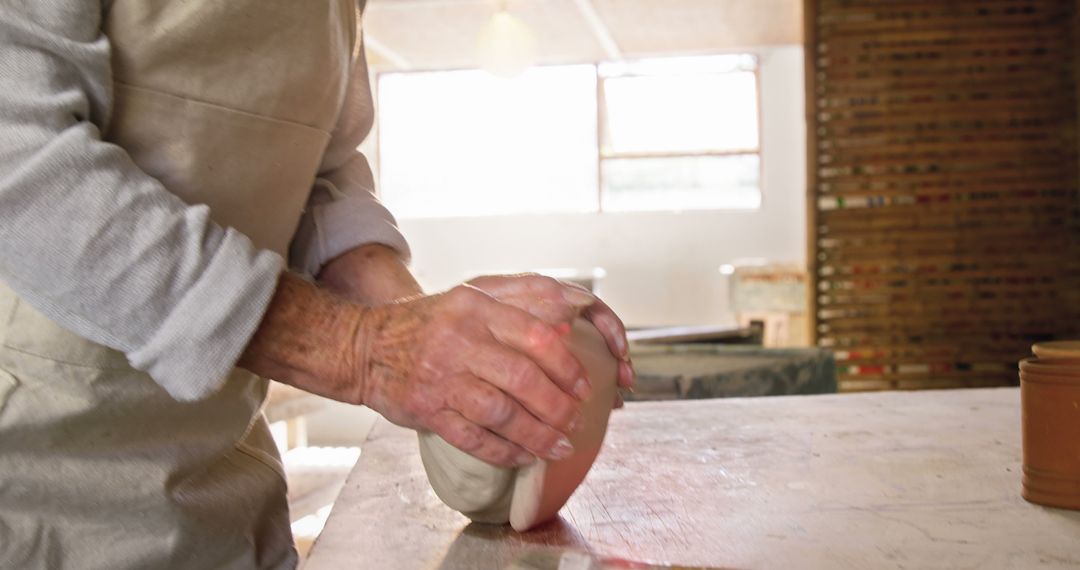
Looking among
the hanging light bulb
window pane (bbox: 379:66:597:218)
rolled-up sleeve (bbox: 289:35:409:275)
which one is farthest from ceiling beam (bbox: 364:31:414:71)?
rolled-up sleeve (bbox: 289:35:409:275)

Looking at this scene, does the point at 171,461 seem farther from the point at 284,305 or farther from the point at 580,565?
the point at 580,565

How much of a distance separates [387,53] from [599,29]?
183 centimetres

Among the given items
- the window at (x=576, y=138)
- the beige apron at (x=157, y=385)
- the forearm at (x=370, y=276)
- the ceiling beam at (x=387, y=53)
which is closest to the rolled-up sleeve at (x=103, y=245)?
the beige apron at (x=157, y=385)

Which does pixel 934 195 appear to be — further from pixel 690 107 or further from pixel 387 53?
pixel 387 53

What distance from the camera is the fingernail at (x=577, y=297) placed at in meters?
1.00

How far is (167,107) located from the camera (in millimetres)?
983

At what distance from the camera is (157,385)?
1.00 m

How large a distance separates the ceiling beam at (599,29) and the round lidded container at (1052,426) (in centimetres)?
546

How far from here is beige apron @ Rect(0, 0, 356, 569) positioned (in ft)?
3.11

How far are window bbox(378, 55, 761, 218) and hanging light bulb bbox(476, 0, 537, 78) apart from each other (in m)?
3.22

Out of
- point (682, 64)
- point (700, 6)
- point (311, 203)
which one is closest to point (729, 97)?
point (682, 64)

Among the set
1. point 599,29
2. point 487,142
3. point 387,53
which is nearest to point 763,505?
point 599,29

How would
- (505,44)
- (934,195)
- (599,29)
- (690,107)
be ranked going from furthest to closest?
(690,107), (599,29), (505,44), (934,195)

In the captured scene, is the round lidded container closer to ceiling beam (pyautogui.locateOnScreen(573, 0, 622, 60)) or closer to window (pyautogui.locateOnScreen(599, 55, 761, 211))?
ceiling beam (pyautogui.locateOnScreen(573, 0, 622, 60))
